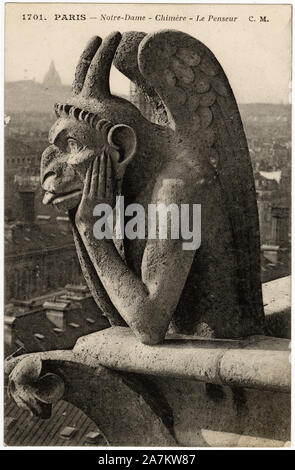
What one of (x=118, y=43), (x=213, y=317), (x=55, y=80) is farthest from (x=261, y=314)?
(x=55, y=80)

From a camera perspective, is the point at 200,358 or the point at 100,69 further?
the point at 100,69

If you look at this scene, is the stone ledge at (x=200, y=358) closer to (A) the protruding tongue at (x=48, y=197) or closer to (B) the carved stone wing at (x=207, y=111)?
(B) the carved stone wing at (x=207, y=111)

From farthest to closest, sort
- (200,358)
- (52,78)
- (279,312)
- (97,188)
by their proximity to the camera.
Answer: (52,78) < (279,312) < (97,188) < (200,358)

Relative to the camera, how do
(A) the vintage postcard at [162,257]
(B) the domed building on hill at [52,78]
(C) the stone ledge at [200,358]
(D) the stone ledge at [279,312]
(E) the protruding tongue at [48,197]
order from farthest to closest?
(B) the domed building on hill at [52,78] < (D) the stone ledge at [279,312] < (E) the protruding tongue at [48,197] < (A) the vintage postcard at [162,257] < (C) the stone ledge at [200,358]

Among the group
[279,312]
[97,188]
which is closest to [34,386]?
[97,188]

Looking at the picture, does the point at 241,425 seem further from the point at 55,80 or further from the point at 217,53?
the point at 55,80

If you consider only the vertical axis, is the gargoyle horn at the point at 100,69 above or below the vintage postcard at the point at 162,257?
above

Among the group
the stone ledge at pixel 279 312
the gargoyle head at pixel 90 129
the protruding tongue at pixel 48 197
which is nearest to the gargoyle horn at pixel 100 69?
the gargoyle head at pixel 90 129

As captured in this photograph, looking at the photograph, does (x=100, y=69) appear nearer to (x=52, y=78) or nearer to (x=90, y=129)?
(x=90, y=129)
